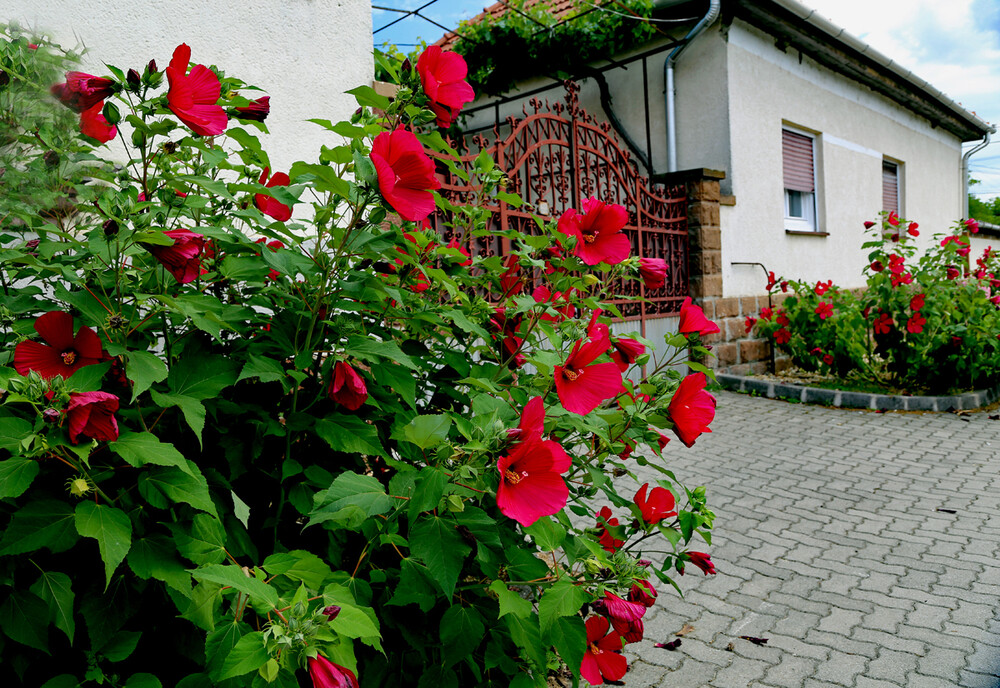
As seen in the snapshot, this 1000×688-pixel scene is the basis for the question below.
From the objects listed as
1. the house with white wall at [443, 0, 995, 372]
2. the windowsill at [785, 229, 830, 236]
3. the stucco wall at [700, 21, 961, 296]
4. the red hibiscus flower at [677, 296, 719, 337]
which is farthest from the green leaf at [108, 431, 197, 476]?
the windowsill at [785, 229, 830, 236]

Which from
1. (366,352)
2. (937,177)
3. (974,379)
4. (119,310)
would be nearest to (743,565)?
(366,352)

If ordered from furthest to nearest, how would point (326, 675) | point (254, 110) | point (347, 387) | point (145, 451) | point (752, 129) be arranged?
1. point (752, 129)
2. point (254, 110)
3. point (347, 387)
4. point (145, 451)
5. point (326, 675)

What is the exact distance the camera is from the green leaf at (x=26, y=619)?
96 cm

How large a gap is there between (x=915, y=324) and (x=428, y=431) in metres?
6.28

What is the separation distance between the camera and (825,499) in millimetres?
3777

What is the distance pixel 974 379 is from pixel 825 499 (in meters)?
3.68

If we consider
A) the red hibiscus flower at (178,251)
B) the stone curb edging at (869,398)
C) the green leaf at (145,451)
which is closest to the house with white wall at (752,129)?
the stone curb edging at (869,398)

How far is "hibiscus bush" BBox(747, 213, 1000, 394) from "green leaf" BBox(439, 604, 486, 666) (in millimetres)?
6074

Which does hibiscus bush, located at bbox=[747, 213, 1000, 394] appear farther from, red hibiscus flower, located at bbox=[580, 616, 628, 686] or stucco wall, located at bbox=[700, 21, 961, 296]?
red hibiscus flower, located at bbox=[580, 616, 628, 686]

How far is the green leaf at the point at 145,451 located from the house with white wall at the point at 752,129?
6740 millimetres

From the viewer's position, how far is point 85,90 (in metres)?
1.16

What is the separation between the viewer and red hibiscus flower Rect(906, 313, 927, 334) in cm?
602

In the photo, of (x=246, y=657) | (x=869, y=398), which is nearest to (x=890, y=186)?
(x=869, y=398)

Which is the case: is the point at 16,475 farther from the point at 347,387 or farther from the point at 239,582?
the point at 347,387
